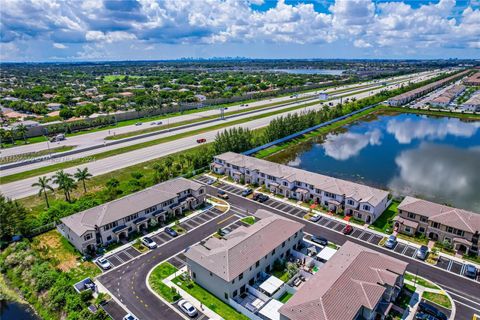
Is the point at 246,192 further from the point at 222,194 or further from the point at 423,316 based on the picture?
the point at 423,316

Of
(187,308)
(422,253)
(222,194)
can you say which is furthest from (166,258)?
(422,253)

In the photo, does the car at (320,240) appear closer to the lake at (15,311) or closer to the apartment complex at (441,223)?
the apartment complex at (441,223)

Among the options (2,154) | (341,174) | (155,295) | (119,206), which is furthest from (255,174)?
(2,154)

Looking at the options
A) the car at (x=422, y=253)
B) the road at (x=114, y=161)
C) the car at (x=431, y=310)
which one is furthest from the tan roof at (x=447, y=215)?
the road at (x=114, y=161)

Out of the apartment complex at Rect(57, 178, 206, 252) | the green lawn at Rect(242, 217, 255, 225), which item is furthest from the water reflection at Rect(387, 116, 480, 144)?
the apartment complex at Rect(57, 178, 206, 252)

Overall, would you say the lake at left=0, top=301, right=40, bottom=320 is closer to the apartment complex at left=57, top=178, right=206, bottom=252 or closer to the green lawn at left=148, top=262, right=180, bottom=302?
the apartment complex at left=57, top=178, right=206, bottom=252

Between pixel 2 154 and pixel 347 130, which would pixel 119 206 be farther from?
pixel 347 130

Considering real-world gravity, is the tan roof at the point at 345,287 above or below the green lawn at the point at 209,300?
above
